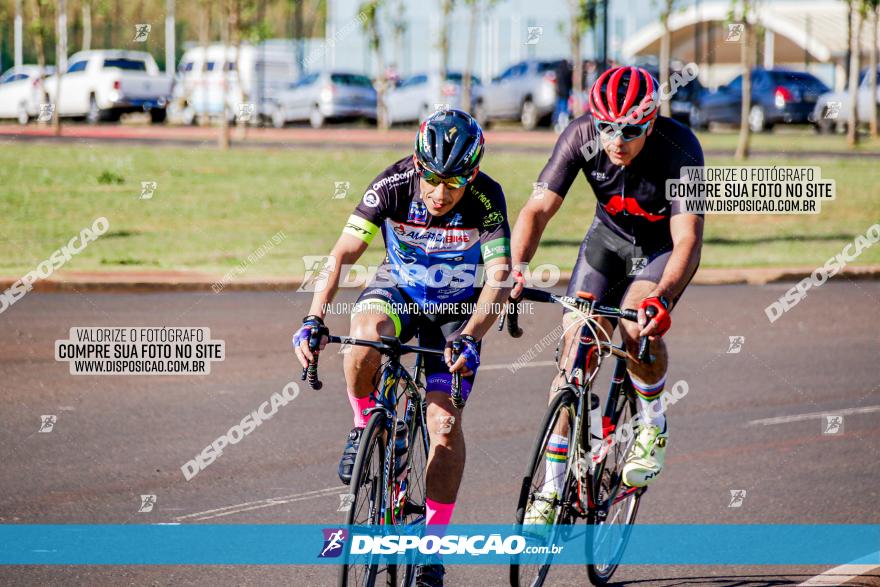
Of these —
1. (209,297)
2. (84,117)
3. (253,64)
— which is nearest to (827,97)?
(253,64)

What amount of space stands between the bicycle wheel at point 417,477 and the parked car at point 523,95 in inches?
1250

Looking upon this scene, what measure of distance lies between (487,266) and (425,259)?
0.27m

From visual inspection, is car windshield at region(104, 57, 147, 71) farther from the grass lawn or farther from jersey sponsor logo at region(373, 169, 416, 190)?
jersey sponsor logo at region(373, 169, 416, 190)

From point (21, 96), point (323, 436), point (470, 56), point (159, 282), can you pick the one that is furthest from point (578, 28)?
point (323, 436)

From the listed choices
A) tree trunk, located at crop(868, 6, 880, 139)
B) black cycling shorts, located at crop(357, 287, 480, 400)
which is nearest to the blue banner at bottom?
black cycling shorts, located at crop(357, 287, 480, 400)

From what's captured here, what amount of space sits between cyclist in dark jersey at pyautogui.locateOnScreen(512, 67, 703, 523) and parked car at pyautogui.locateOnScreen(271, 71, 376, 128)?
30774 mm

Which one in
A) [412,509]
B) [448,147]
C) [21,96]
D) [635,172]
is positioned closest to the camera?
[448,147]

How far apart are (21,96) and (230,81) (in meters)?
6.86

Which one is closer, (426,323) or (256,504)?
(426,323)

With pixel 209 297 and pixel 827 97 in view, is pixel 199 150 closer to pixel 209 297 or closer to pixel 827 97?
pixel 209 297

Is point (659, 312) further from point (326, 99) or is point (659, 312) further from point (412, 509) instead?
point (326, 99)

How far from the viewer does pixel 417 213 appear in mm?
5484

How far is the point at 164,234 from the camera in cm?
1762

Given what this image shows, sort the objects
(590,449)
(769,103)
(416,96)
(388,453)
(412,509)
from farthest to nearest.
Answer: (416,96) < (769,103) < (590,449) < (412,509) < (388,453)
